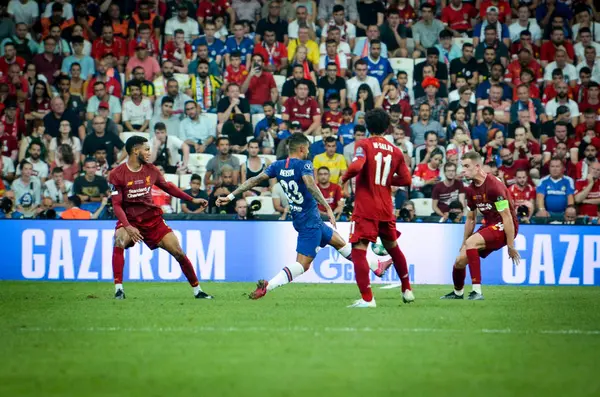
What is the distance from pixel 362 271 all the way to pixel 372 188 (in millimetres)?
985

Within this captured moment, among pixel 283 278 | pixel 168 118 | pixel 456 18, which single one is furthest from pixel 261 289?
pixel 456 18

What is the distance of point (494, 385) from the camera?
24.0ft

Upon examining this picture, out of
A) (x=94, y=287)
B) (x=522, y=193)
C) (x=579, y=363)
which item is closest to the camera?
(x=579, y=363)

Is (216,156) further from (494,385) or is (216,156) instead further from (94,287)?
(494,385)

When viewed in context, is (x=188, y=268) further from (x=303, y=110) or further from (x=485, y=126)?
(x=485, y=126)

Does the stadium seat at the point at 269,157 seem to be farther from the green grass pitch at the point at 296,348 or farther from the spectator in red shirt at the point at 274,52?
the green grass pitch at the point at 296,348

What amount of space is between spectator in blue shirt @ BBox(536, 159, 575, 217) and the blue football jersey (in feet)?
28.1

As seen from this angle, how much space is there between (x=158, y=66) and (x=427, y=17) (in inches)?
253

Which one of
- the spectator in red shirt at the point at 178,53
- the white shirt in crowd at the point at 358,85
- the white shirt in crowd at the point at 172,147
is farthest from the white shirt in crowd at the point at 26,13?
the white shirt in crowd at the point at 358,85

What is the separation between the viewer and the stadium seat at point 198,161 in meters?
22.1

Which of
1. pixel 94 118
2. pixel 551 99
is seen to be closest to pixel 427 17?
pixel 551 99

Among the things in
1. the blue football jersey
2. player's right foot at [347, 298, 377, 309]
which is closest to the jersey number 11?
the blue football jersey

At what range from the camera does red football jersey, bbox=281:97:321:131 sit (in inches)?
911

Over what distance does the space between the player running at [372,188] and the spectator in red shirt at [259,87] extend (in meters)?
11.3
